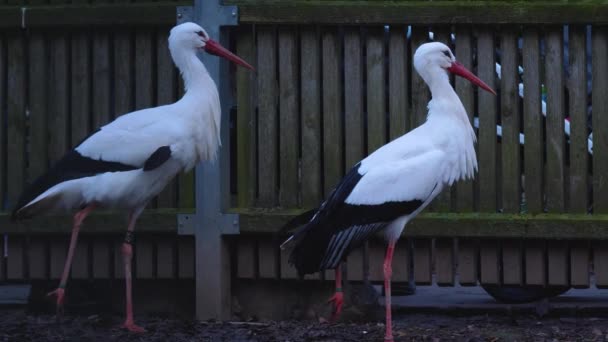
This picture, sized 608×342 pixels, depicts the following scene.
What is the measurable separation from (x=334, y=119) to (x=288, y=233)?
75 cm

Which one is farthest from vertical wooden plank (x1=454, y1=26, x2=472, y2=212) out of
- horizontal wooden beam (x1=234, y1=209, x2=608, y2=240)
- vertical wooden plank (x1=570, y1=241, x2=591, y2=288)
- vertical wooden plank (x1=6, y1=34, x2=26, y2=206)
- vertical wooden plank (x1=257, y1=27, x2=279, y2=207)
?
vertical wooden plank (x1=6, y1=34, x2=26, y2=206)

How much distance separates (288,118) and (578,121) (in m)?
1.74

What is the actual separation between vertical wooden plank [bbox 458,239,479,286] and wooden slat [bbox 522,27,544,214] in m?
0.41

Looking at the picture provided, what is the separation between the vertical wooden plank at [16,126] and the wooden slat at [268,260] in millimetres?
1567

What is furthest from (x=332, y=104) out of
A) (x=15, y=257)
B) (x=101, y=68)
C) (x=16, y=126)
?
(x=15, y=257)

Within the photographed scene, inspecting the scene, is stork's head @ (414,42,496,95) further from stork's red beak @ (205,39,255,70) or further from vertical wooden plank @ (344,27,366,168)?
stork's red beak @ (205,39,255,70)

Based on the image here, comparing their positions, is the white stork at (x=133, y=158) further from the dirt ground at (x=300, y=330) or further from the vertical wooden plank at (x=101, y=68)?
the vertical wooden plank at (x=101, y=68)

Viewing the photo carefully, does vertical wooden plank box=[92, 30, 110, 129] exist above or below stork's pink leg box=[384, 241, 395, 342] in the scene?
above

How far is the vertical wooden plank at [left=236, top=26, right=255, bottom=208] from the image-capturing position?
7332 mm

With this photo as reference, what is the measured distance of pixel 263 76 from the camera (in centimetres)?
734

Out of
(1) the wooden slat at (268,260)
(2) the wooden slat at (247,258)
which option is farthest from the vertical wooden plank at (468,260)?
(2) the wooden slat at (247,258)

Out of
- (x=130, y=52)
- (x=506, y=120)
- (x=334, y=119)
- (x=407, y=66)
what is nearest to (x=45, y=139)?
(x=130, y=52)

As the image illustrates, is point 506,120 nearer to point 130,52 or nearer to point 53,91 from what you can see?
point 130,52

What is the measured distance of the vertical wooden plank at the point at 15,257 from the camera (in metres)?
7.55
